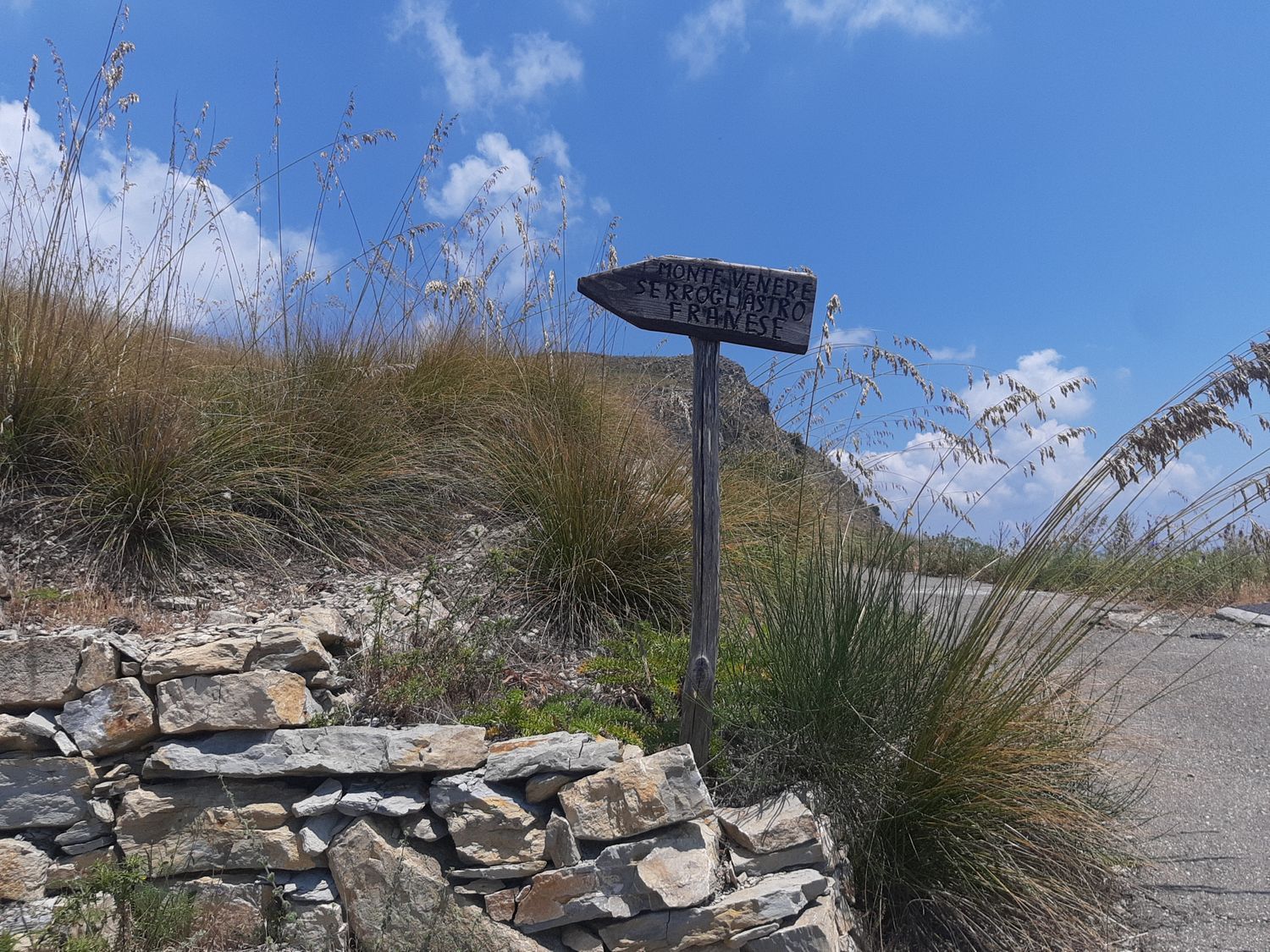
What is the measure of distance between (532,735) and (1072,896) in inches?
80.7

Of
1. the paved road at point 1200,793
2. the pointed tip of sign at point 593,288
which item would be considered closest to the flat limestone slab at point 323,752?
the pointed tip of sign at point 593,288

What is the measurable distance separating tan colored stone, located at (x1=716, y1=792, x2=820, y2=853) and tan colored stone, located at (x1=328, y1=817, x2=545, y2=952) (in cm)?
77

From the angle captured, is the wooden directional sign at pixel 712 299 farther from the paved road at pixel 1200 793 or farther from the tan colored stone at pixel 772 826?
the tan colored stone at pixel 772 826

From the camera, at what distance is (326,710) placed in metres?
3.49

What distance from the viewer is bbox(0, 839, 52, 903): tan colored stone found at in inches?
127

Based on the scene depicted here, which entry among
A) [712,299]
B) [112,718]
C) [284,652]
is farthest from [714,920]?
[112,718]

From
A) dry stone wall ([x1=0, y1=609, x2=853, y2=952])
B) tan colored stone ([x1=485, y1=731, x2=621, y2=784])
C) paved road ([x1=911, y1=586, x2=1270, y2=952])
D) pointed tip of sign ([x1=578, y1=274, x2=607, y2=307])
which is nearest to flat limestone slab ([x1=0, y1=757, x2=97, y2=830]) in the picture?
dry stone wall ([x1=0, y1=609, x2=853, y2=952])

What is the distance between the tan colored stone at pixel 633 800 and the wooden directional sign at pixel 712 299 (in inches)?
60.3

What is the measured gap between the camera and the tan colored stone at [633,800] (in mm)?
3020

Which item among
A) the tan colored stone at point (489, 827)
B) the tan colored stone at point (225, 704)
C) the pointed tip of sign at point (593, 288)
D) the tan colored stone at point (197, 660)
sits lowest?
the tan colored stone at point (489, 827)

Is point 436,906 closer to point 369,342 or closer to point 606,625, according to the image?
point 606,625

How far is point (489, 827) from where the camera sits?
307 centimetres

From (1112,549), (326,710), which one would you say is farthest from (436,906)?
(1112,549)

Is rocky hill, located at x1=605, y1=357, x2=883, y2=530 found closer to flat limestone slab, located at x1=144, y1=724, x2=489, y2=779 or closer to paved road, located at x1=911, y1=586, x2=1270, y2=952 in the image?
paved road, located at x1=911, y1=586, x2=1270, y2=952
